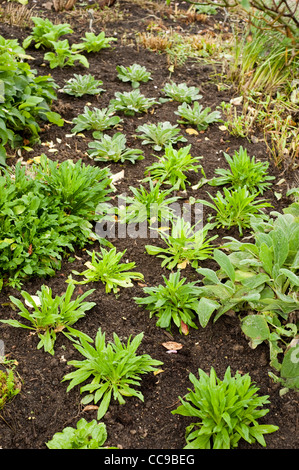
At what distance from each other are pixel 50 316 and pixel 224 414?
1058mm

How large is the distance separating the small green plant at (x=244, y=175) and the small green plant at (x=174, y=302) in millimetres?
1230

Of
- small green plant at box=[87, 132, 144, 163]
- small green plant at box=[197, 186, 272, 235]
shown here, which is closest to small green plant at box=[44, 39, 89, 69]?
small green plant at box=[87, 132, 144, 163]

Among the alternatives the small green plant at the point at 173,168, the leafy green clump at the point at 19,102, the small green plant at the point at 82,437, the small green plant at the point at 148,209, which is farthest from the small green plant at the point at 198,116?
the small green plant at the point at 82,437

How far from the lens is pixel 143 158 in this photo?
406 cm

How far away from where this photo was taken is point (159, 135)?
419cm

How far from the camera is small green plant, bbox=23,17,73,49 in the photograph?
528 cm

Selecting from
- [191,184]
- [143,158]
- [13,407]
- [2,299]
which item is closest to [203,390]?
[13,407]

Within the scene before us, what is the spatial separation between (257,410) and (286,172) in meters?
2.45

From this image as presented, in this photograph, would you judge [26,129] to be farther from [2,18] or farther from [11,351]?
[2,18]

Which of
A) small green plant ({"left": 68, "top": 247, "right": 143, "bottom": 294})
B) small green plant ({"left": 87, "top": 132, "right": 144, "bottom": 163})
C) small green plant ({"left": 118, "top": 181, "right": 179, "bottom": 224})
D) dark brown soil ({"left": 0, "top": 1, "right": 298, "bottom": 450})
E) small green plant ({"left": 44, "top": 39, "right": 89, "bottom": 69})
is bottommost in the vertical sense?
dark brown soil ({"left": 0, "top": 1, "right": 298, "bottom": 450})

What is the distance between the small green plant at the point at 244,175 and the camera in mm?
3680

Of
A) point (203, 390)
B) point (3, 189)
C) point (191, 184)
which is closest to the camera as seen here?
point (203, 390)

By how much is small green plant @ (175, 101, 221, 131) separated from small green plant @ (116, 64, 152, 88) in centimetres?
75

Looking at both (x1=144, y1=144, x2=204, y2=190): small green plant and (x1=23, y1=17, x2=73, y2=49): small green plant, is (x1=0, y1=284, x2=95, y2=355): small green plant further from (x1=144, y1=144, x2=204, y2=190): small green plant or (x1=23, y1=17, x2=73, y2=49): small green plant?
(x1=23, y1=17, x2=73, y2=49): small green plant
